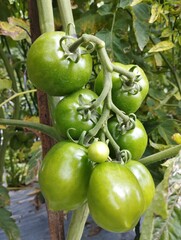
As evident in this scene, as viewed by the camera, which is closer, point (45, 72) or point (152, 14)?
point (45, 72)

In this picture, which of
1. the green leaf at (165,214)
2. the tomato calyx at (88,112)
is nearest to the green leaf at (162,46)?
the tomato calyx at (88,112)

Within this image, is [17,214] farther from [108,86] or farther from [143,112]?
[108,86]

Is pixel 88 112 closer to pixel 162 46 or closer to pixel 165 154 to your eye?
pixel 165 154

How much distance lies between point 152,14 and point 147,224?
578mm

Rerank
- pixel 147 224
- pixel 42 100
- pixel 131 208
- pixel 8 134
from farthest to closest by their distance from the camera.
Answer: pixel 8 134 → pixel 42 100 → pixel 131 208 → pixel 147 224

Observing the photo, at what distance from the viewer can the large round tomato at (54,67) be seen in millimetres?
594

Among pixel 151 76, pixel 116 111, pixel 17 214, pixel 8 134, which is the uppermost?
pixel 116 111

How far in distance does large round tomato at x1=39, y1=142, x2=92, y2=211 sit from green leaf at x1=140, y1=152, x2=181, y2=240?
0.45ft

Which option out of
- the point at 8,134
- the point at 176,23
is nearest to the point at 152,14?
the point at 176,23

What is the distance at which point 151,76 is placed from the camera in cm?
120

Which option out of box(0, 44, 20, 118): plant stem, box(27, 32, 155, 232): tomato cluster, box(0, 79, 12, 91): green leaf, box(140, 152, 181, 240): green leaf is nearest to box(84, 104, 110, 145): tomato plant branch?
box(27, 32, 155, 232): tomato cluster

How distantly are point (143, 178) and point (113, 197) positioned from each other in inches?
3.5

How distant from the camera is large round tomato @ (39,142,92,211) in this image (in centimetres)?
55

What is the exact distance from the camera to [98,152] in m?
0.52
